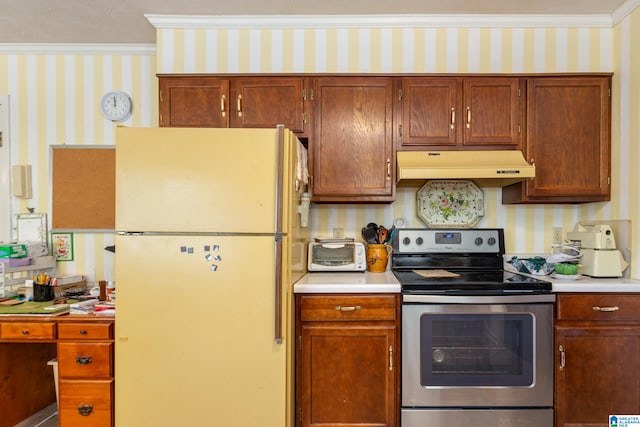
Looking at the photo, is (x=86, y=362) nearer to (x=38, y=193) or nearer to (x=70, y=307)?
(x=70, y=307)

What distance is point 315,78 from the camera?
2.38m

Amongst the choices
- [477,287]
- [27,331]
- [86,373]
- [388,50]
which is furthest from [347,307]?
[27,331]

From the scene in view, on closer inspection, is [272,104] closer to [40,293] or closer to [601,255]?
[40,293]

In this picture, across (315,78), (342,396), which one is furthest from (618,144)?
(342,396)

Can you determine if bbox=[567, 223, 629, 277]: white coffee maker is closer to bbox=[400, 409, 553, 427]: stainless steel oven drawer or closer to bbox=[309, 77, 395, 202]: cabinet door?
bbox=[400, 409, 553, 427]: stainless steel oven drawer

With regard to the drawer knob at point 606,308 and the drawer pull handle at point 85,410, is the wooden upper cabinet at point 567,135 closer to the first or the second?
the drawer knob at point 606,308

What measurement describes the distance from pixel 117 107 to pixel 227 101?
3.38 feet

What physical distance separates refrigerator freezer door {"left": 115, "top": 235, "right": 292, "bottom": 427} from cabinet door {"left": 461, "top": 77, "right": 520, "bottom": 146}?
1.52 m

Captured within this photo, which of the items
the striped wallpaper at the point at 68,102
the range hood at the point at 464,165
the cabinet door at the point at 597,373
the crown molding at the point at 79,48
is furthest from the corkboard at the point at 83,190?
the cabinet door at the point at 597,373

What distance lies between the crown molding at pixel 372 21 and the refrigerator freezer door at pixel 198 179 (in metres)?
1.06

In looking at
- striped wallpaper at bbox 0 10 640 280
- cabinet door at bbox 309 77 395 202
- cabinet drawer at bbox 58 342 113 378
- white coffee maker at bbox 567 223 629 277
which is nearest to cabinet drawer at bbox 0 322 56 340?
cabinet drawer at bbox 58 342 113 378

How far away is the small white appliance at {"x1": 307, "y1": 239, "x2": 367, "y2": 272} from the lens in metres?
2.44

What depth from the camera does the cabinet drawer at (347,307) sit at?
6.61 ft

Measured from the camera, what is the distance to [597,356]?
2.01 m
